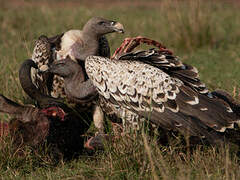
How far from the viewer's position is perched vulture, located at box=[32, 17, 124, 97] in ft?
17.4

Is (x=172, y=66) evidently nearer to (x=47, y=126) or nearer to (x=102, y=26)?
(x=102, y=26)

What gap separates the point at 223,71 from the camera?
8.02 metres

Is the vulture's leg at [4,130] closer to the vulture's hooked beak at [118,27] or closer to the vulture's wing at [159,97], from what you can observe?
the vulture's wing at [159,97]

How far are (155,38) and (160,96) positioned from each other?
5833 millimetres

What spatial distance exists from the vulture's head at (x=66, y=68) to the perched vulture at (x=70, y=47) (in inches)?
10.1

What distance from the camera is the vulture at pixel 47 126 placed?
457cm

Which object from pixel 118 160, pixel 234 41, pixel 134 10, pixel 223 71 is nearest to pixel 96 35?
pixel 118 160

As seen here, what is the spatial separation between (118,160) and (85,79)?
4.06 feet

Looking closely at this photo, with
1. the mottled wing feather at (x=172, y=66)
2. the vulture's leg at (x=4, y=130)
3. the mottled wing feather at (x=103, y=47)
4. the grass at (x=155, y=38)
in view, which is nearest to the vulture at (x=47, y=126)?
the vulture's leg at (x=4, y=130)

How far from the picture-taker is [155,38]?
1002cm

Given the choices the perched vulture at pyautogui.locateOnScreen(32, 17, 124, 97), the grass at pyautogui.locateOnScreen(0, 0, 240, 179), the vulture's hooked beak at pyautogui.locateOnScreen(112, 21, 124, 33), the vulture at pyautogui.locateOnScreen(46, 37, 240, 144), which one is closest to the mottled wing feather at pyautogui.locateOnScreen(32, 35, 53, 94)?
the perched vulture at pyautogui.locateOnScreen(32, 17, 124, 97)

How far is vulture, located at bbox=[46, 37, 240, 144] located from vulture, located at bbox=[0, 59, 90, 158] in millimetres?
435

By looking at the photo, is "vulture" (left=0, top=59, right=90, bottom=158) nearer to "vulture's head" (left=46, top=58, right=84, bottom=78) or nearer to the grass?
the grass

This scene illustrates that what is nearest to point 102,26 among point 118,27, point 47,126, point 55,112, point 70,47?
Answer: point 118,27
